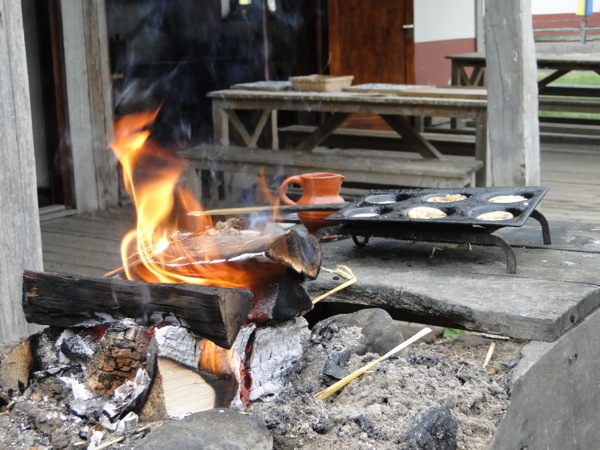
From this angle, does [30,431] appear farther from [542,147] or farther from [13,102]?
[542,147]

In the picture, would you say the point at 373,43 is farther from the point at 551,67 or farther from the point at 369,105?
the point at 369,105

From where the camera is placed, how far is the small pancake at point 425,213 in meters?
3.49

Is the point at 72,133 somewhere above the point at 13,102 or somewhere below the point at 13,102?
below

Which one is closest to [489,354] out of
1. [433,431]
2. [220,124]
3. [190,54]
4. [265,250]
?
[433,431]

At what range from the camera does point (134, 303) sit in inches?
101

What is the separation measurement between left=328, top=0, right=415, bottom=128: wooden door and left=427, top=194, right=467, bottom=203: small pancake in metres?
6.39

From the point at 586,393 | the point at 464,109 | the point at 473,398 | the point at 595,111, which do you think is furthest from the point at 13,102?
the point at 595,111

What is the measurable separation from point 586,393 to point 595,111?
797 cm

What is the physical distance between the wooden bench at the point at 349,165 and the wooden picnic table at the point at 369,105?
212 millimetres

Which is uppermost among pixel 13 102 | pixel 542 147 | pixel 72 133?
pixel 13 102

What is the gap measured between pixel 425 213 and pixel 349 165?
3.27 metres

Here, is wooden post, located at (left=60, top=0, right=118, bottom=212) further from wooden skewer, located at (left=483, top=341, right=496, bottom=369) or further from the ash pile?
wooden skewer, located at (left=483, top=341, right=496, bottom=369)

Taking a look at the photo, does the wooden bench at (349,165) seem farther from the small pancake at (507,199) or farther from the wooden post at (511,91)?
the small pancake at (507,199)

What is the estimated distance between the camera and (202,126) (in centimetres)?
926
